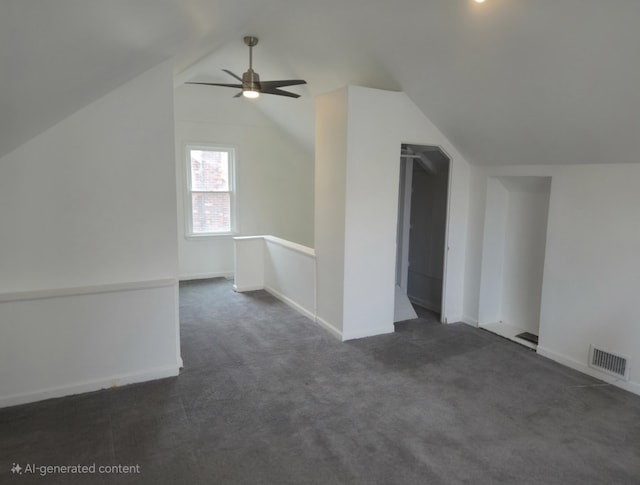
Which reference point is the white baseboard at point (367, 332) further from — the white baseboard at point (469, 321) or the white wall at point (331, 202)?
the white baseboard at point (469, 321)

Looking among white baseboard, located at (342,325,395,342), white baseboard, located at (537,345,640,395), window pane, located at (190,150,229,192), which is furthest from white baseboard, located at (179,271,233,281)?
white baseboard, located at (537,345,640,395)

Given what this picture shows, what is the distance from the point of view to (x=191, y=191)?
6547mm

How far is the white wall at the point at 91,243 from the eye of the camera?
2.85 m

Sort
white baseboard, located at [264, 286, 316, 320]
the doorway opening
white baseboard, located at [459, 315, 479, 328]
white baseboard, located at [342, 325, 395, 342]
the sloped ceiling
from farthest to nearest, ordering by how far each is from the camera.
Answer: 1. the doorway opening
2. white baseboard, located at [264, 286, 316, 320]
3. white baseboard, located at [459, 315, 479, 328]
4. white baseboard, located at [342, 325, 395, 342]
5. the sloped ceiling

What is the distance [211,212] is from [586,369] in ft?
17.7

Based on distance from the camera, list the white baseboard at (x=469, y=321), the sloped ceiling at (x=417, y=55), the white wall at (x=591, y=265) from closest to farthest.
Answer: the sloped ceiling at (x=417, y=55) → the white wall at (x=591, y=265) → the white baseboard at (x=469, y=321)

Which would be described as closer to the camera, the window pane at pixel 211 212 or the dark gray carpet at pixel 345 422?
the dark gray carpet at pixel 345 422

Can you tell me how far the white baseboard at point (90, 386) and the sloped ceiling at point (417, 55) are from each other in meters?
1.68

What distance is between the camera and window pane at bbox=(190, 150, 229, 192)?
6.57 m

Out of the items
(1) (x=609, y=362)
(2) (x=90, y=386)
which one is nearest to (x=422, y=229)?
(1) (x=609, y=362)

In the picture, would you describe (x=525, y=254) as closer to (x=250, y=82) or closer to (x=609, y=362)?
(x=609, y=362)

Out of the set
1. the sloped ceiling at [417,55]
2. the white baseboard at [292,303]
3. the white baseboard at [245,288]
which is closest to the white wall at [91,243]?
the sloped ceiling at [417,55]

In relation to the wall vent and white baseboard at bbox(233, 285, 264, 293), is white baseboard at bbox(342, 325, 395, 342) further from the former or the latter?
white baseboard at bbox(233, 285, 264, 293)

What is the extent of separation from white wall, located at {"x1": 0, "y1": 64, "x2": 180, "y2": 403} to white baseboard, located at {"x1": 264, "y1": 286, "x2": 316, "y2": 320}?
173 cm
